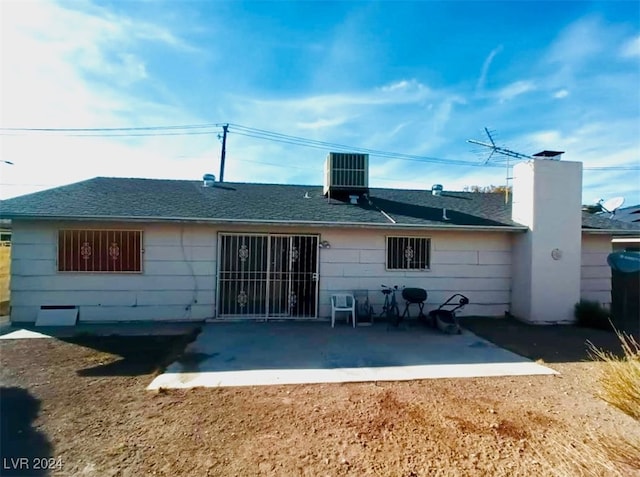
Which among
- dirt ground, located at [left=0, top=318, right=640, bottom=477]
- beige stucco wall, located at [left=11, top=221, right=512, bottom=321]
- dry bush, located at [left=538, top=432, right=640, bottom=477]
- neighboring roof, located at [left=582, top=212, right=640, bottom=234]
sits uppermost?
neighboring roof, located at [left=582, top=212, right=640, bottom=234]

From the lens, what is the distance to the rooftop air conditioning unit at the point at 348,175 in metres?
9.17

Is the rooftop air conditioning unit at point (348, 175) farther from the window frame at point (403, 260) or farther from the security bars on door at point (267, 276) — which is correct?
the security bars on door at point (267, 276)

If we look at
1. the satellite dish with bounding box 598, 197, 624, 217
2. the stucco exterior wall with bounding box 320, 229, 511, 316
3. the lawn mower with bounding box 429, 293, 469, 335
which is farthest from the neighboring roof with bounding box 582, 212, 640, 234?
the lawn mower with bounding box 429, 293, 469, 335

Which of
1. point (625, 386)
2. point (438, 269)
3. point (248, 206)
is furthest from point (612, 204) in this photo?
point (248, 206)

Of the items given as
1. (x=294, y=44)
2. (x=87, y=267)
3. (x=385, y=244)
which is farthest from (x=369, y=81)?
(x=87, y=267)

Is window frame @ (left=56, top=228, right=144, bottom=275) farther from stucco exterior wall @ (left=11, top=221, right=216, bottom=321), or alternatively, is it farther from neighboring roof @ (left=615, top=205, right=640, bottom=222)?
neighboring roof @ (left=615, top=205, right=640, bottom=222)

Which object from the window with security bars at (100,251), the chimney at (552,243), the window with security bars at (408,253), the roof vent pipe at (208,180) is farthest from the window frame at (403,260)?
the window with security bars at (100,251)

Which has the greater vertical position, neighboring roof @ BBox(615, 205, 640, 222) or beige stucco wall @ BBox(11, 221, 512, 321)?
neighboring roof @ BBox(615, 205, 640, 222)

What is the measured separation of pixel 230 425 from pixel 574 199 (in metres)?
8.58

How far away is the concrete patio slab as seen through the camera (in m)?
4.27

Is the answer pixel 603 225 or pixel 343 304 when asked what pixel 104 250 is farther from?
pixel 603 225

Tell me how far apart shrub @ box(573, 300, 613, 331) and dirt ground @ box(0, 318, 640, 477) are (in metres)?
3.64

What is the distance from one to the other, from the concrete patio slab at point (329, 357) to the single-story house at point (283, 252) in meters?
1.14

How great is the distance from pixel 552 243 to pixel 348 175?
515 cm
